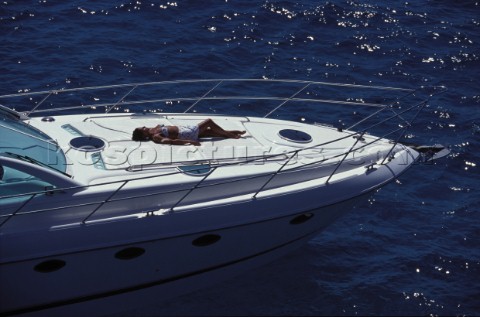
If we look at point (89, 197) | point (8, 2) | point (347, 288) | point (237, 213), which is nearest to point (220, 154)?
point (237, 213)

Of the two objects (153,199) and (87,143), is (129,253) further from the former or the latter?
(87,143)

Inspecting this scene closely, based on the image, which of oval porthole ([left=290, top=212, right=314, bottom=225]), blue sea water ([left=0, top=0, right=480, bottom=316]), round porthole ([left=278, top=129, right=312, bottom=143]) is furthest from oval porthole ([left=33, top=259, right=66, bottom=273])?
round porthole ([left=278, top=129, right=312, bottom=143])

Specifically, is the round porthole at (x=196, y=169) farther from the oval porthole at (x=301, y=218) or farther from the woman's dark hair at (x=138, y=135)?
the oval porthole at (x=301, y=218)

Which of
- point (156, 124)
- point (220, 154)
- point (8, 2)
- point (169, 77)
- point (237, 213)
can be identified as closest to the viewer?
point (237, 213)

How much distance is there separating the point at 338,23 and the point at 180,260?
1302 centimetres

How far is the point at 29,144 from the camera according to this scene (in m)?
11.2

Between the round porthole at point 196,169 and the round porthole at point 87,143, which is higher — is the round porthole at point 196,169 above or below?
below

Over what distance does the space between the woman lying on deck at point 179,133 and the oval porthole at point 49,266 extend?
2536 mm

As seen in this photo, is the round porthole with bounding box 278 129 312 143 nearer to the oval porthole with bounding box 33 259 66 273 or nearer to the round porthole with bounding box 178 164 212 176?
the round porthole with bounding box 178 164 212 176

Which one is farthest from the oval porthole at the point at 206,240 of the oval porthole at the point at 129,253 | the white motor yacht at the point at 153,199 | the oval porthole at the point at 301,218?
the oval porthole at the point at 301,218

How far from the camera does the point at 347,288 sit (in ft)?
43.7

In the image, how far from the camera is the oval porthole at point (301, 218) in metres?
11.9

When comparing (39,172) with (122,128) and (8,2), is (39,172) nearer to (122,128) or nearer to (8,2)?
(122,128)

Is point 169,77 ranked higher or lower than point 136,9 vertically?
lower
